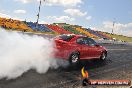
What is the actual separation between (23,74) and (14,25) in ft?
155

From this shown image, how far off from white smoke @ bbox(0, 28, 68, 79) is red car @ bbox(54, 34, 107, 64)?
538mm

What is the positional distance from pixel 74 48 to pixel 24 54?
3188 millimetres

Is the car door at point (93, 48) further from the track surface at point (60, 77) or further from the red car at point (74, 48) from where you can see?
the track surface at point (60, 77)

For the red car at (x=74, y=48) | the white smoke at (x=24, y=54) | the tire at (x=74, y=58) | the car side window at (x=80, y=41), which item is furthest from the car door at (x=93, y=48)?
the white smoke at (x=24, y=54)

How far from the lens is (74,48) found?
1442cm

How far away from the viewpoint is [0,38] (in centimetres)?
1182

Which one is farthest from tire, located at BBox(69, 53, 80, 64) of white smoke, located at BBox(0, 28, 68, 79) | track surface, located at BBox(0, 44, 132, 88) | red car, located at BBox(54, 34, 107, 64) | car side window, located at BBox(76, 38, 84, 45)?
white smoke, located at BBox(0, 28, 68, 79)

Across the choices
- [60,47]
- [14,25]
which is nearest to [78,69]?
[60,47]

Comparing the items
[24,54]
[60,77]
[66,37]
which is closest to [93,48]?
[66,37]

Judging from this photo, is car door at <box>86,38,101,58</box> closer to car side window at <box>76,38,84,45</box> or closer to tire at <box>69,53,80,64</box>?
car side window at <box>76,38,84,45</box>

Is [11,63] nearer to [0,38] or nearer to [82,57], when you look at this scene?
[0,38]

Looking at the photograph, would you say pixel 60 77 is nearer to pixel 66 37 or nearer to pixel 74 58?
pixel 74 58

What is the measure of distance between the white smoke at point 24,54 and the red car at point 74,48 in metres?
0.54

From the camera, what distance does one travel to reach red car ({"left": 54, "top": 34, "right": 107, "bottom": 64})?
13.8 m
